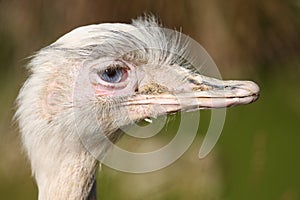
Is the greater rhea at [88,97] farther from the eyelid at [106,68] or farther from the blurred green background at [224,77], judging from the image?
the blurred green background at [224,77]

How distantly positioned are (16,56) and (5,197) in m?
1.00

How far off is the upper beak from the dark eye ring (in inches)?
2.1

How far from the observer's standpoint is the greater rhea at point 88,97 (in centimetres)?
221

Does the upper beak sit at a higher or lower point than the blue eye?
lower

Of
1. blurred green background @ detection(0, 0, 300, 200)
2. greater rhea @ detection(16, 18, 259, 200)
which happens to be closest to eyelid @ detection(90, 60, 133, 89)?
greater rhea @ detection(16, 18, 259, 200)

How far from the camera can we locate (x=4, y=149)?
407 cm

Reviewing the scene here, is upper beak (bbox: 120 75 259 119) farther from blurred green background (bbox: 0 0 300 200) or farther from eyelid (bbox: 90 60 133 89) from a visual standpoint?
blurred green background (bbox: 0 0 300 200)

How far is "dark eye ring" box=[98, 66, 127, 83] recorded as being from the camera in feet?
7.37

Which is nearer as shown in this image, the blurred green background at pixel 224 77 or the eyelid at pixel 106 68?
the eyelid at pixel 106 68

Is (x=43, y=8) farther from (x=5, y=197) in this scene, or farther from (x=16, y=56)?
(x=5, y=197)

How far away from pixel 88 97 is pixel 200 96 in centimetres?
26

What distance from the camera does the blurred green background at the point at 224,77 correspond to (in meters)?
3.93

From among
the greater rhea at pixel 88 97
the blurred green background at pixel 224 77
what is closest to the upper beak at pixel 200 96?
the greater rhea at pixel 88 97

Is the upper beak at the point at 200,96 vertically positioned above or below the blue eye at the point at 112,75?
below
